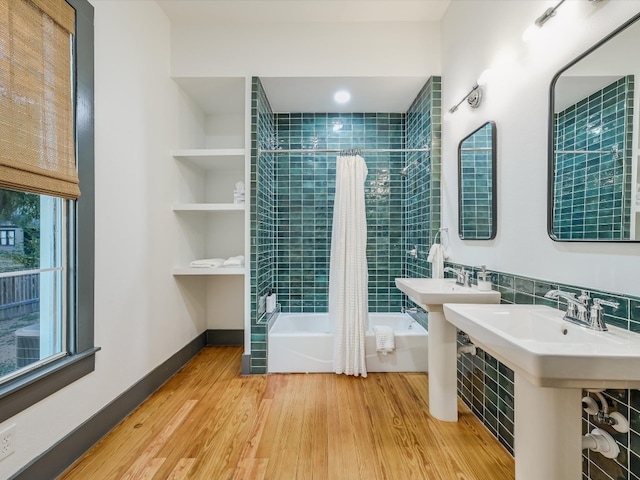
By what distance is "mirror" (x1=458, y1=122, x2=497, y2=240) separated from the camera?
1838mm

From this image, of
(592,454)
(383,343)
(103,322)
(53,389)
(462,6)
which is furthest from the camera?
(383,343)

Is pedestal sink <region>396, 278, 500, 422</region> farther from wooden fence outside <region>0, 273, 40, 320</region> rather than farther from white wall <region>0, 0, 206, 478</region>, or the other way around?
wooden fence outside <region>0, 273, 40, 320</region>

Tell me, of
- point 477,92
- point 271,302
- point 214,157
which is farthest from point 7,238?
point 477,92

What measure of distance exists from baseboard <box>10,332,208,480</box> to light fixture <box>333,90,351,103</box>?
8.88 ft

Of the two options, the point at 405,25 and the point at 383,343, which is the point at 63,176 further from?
the point at 405,25

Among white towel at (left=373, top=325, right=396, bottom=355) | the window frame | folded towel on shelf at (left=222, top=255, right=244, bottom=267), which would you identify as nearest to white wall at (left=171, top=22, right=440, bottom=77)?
the window frame

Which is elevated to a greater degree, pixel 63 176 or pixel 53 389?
pixel 63 176

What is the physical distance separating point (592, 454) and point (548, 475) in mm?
357

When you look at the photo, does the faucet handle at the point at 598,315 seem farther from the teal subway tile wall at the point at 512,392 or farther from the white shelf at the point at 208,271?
the white shelf at the point at 208,271

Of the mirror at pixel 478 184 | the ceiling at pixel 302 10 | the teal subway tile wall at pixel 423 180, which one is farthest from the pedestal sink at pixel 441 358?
the ceiling at pixel 302 10

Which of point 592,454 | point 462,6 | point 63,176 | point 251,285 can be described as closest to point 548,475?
point 592,454

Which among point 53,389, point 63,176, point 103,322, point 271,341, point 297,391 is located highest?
point 63,176

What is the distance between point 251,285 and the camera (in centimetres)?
255

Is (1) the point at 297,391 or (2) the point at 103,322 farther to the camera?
(1) the point at 297,391
